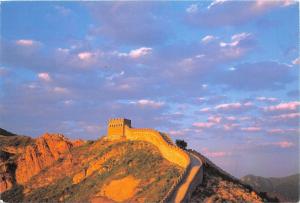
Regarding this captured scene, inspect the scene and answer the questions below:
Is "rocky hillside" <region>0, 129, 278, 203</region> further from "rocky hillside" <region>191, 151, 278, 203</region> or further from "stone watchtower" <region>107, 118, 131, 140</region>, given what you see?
"stone watchtower" <region>107, 118, 131, 140</region>

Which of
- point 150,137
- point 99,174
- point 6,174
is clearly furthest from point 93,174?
point 6,174

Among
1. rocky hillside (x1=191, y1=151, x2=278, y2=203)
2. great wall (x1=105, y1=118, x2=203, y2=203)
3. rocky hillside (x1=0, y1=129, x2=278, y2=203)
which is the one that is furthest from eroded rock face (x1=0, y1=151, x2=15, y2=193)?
rocky hillside (x1=191, y1=151, x2=278, y2=203)

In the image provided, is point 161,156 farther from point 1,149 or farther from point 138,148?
point 1,149

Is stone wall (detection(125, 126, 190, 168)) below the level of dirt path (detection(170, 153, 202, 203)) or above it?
above

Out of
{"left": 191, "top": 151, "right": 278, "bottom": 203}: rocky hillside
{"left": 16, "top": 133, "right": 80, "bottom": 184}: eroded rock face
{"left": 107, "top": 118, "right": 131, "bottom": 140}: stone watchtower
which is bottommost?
{"left": 191, "top": 151, "right": 278, "bottom": 203}: rocky hillside

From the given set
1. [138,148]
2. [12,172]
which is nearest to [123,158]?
[138,148]

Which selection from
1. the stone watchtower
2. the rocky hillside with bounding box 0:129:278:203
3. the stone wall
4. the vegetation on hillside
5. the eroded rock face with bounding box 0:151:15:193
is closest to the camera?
the rocky hillside with bounding box 0:129:278:203

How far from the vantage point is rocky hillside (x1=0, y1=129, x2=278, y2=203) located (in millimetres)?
49500

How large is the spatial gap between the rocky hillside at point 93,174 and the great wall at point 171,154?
0.87m

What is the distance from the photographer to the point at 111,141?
6788cm

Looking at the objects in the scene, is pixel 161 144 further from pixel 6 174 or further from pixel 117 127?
pixel 6 174

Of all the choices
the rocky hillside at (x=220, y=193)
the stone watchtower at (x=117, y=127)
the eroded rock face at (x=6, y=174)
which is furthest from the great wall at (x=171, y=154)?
the eroded rock face at (x=6, y=174)

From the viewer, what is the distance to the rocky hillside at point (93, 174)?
49500 millimetres

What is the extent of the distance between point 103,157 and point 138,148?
5450mm
